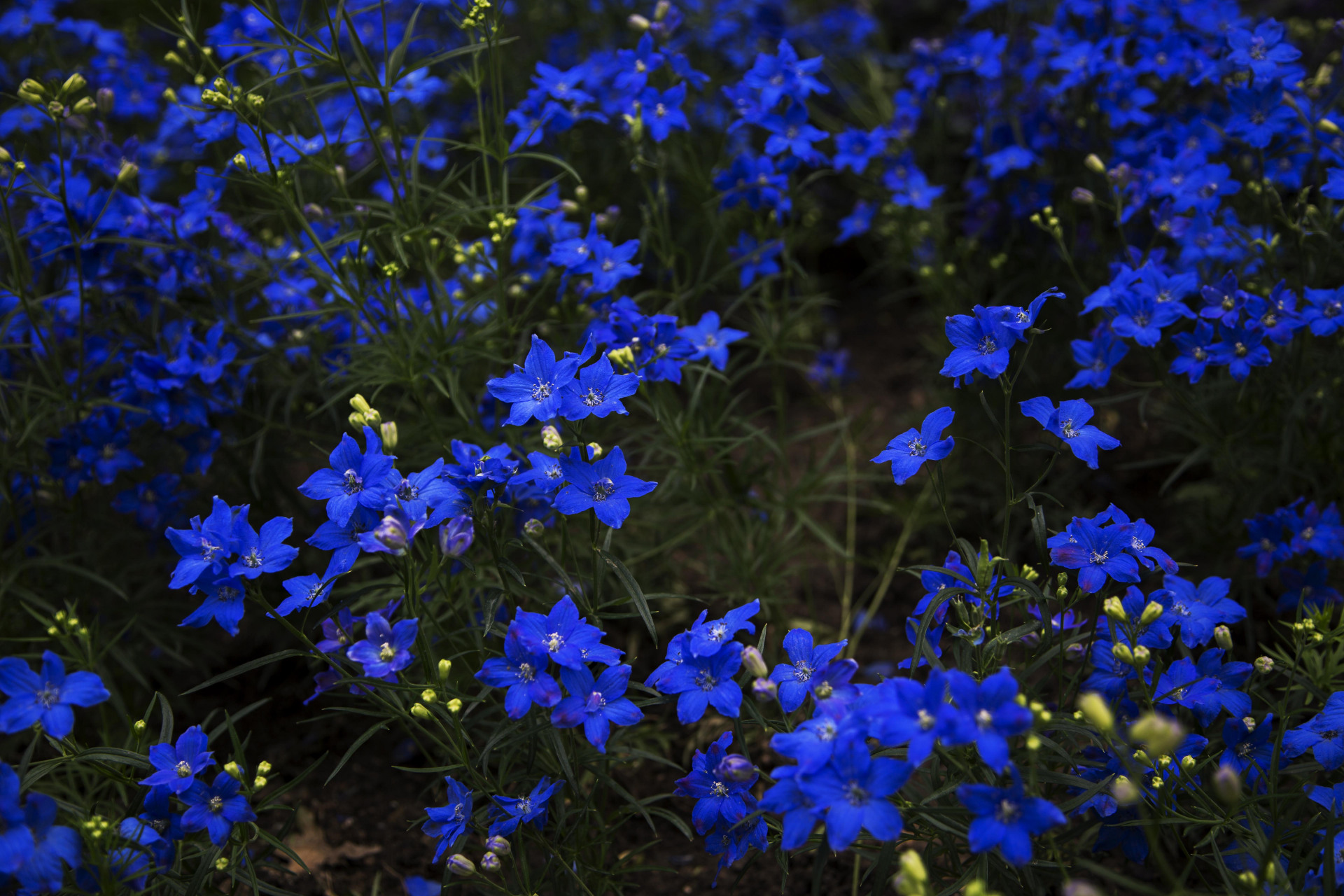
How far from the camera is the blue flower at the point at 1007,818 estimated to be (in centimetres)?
173

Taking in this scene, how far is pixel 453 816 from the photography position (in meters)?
2.25

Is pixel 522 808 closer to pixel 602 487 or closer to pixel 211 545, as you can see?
pixel 602 487

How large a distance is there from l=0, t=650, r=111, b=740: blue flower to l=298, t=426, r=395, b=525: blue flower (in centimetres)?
59

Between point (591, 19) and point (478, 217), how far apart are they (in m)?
2.55

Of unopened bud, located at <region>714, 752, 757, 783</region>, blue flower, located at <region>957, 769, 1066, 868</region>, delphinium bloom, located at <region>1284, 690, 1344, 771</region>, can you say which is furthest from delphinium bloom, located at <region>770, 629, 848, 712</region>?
delphinium bloom, located at <region>1284, 690, 1344, 771</region>

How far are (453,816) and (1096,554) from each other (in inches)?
65.0

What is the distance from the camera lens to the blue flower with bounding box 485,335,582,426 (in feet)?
7.58

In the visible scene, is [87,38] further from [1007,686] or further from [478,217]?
[1007,686]

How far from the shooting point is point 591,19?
527 centimetres

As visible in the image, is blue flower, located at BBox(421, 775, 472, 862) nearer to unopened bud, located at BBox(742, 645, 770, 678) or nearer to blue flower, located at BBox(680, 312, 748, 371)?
unopened bud, located at BBox(742, 645, 770, 678)

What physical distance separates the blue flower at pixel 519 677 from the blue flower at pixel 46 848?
850 mm

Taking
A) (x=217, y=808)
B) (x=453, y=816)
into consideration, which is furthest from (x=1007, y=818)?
(x=217, y=808)

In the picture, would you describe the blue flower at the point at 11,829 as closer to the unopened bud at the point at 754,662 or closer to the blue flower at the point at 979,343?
the unopened bud at the point at 754,662

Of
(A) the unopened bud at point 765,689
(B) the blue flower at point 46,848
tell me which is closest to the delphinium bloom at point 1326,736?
(A) the unopened bud at point 765,689
